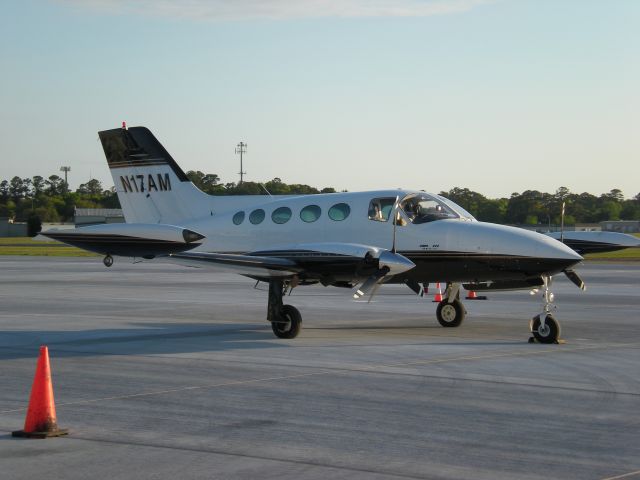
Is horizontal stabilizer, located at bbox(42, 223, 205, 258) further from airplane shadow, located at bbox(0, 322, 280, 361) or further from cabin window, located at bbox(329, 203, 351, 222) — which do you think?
cabin window, located at bbox(329, 203, 351, 222)

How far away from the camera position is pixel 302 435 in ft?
30.2

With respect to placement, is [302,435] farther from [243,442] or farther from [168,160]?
[168,160]

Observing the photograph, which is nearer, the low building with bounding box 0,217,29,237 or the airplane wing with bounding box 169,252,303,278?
the airplane wing with bounding box 169,252,303,278

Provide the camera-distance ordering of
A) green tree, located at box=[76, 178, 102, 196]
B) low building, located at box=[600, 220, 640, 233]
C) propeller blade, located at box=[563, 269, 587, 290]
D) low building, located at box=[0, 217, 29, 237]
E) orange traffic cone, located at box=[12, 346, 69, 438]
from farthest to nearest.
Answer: green tree, located at box=[76, 178, 102, 196] < low building, located at box=[0, 217, 29, 237] < low building, located at box=[600, 220, 640, 233] < propeller blade, located at box=[563, 269, 587, 290] < orange traffic cone, located at box=[12, 346, 69, 438]

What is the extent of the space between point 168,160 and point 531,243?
8.93 m

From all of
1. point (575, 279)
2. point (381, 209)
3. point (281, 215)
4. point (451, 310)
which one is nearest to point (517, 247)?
point (575, 279)

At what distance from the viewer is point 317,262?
17203 mm

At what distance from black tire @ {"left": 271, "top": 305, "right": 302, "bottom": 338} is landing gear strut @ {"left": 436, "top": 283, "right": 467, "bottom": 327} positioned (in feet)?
13.2


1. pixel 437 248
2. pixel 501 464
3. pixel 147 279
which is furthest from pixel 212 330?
pixel 147 279

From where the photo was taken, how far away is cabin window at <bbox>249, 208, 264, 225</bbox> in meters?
19.7

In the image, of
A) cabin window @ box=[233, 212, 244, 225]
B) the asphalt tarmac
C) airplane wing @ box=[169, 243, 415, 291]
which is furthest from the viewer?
cabin window @ box=[233, 212, 244, 225]

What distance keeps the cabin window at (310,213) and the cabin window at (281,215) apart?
1.07ft

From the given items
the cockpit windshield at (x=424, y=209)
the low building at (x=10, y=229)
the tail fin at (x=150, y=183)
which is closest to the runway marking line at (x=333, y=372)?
the cockpit windshield at (x=424, y=209)

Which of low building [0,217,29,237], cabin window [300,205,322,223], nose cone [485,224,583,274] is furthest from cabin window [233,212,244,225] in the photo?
low building [0,217,29,237]
